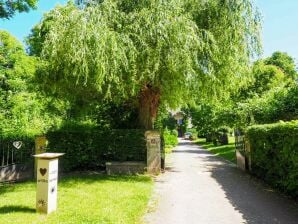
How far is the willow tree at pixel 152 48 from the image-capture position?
12.1 metres

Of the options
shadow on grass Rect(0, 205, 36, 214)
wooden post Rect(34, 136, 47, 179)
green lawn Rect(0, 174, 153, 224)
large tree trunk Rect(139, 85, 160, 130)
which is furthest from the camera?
large tree trunk Rect(139, 85, 160, 130)

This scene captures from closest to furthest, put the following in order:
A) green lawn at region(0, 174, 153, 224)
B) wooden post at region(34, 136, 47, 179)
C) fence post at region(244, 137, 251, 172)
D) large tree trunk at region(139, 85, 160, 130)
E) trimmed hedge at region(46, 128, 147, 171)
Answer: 1. green lawn at region(0, 174, 153, 224)
2. wooden post at region(34, 136, 47, 179)
3. fence post at region(244, 137, 251, 172)
4. trimmed hedge at region(46, 128, 147, 171)
5. large tree trunk at region(139, 85, 160, 130)

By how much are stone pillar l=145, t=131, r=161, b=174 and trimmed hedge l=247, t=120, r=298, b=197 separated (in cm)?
362

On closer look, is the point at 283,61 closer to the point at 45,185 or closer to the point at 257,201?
the point at 257,201

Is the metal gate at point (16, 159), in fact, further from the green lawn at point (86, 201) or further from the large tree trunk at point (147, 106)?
the large tree trunk at point (147, 106)

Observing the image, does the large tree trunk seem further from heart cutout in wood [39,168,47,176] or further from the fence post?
heart cutout in wood [39,168,47,176]

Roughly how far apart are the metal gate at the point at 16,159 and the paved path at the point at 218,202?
5.26 m

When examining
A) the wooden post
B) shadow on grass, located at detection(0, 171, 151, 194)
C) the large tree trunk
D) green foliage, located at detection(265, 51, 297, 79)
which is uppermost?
green foliage, located at detection(265, 51, 297, 79)

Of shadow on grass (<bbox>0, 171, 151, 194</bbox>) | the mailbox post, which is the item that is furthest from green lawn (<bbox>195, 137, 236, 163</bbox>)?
the mailbox post

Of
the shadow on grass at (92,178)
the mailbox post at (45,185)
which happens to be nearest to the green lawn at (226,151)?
the shadow on grass at (92,178)

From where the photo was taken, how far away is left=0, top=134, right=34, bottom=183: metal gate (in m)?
14.0

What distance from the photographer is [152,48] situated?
Result: 42.3ft

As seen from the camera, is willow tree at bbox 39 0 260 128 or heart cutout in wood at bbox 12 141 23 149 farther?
heart cutout in wood at bbox 12 141 23 149

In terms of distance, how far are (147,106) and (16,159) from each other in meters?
5.74
